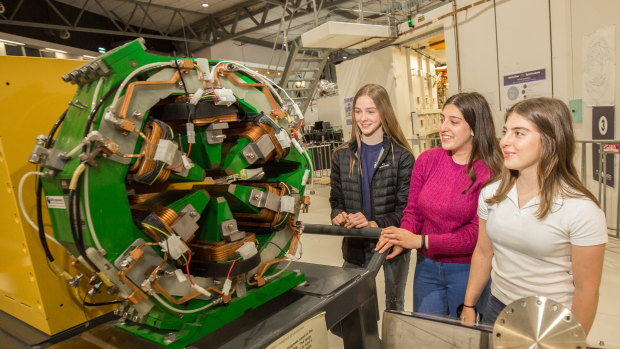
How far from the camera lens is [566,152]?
1.33 metres

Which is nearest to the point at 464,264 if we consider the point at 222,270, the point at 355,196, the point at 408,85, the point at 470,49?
the point at 355,196

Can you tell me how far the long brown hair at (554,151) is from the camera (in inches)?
51.4

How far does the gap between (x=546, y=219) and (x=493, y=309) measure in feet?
1.60

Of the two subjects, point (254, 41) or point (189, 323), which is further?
point (254, 41)

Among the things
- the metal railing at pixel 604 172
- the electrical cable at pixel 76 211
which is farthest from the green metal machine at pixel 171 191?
the metal railing at pixel 604 172

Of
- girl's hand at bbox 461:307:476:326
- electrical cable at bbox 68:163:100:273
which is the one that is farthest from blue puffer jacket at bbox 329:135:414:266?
electrical cable at bbox 68:163:100:273

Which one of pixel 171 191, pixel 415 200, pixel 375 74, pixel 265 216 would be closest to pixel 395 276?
pixel 415 200

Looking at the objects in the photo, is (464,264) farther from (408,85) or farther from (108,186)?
(408,85)

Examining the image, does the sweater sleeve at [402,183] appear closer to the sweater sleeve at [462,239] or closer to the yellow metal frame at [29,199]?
the sweater sleeve at [462,239]

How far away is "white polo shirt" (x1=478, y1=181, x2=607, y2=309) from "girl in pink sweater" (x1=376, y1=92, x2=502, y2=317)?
0.26m

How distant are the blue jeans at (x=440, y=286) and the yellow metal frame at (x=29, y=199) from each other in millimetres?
1469

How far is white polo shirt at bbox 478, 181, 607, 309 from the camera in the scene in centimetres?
124

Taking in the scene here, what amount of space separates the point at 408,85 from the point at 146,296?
7.25 metres

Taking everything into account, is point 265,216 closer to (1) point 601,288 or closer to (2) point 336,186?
(2) point 336,186
